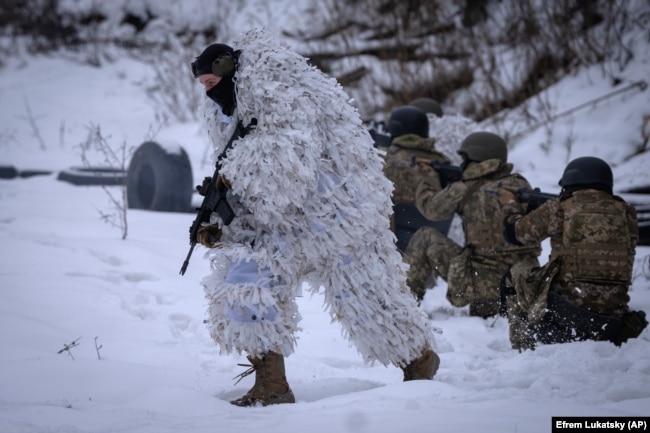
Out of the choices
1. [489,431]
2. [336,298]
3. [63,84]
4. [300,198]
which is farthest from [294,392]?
[63,84]

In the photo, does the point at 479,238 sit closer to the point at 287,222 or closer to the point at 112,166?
the point at 287,222

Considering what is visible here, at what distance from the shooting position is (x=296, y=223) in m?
2.44

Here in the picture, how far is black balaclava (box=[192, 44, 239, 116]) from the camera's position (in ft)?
8.17

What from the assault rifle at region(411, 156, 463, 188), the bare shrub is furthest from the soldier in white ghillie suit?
the bare shrub

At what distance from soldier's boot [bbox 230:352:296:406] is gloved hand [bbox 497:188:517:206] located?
1.59 m

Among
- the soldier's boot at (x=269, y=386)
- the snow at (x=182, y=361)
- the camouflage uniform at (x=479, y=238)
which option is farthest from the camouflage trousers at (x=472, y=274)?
the soldier's boot at (x=269, y=386)

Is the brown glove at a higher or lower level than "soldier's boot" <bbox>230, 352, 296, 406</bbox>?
higher

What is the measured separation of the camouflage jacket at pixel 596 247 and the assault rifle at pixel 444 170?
1.21 m

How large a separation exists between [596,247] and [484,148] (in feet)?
3.69

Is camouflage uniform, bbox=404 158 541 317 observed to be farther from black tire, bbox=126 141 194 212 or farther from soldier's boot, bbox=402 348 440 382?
black tire, bbox=126 141 194 212

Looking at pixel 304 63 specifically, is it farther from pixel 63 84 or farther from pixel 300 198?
pixel 63 84

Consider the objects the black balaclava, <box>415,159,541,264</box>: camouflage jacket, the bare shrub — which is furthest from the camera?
the bare shrub

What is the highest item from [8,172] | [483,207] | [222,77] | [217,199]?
[8,172]

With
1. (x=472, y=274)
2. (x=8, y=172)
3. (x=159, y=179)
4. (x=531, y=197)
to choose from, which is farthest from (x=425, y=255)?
(x=8, y=172)
